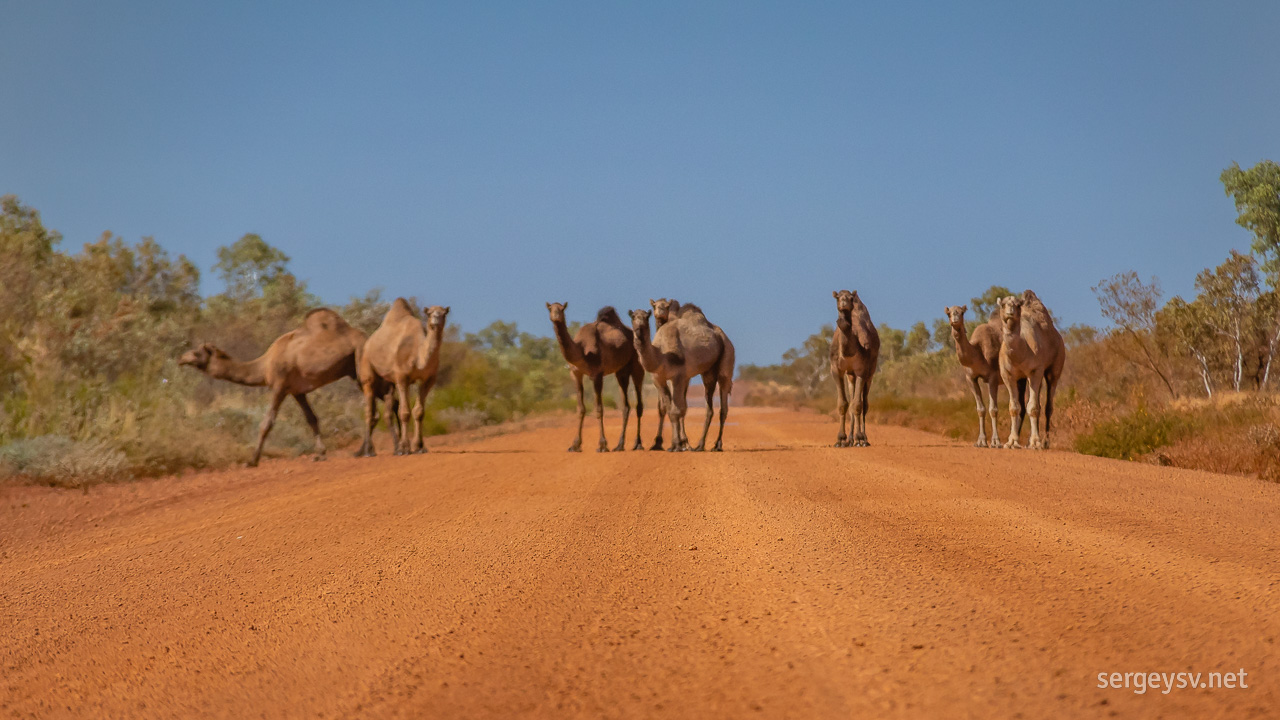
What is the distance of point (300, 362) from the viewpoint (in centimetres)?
1825

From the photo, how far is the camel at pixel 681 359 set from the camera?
14.9m

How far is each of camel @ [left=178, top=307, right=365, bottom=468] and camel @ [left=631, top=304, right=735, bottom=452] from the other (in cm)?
638

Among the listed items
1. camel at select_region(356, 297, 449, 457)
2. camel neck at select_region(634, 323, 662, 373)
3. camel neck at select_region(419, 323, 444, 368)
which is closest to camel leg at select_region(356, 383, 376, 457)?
camel at select_region(356, 297, 449, 457)

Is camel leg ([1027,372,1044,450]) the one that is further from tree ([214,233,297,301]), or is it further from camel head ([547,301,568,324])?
tree ([214,233,297,301])

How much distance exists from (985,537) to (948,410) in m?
19.3

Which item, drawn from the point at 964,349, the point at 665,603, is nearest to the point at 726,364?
the point at 964,349

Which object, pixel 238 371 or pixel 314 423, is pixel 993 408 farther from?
pixel 238 371

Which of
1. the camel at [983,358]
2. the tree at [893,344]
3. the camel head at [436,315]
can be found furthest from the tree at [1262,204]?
the tree at [893,344]

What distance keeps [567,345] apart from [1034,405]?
7.15 m

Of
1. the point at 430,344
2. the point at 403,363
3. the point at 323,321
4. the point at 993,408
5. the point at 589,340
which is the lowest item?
the point at 993,408

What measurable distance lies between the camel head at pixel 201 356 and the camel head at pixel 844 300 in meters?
11.1

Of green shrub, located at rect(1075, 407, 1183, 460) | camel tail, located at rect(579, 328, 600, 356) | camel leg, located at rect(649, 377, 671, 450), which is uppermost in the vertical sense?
camel tail, located at rect(579, 328, 600, 356)

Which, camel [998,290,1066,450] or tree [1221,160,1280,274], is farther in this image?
tree [1221,160,1280,274]

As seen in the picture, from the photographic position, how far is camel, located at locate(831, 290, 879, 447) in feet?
51.0
